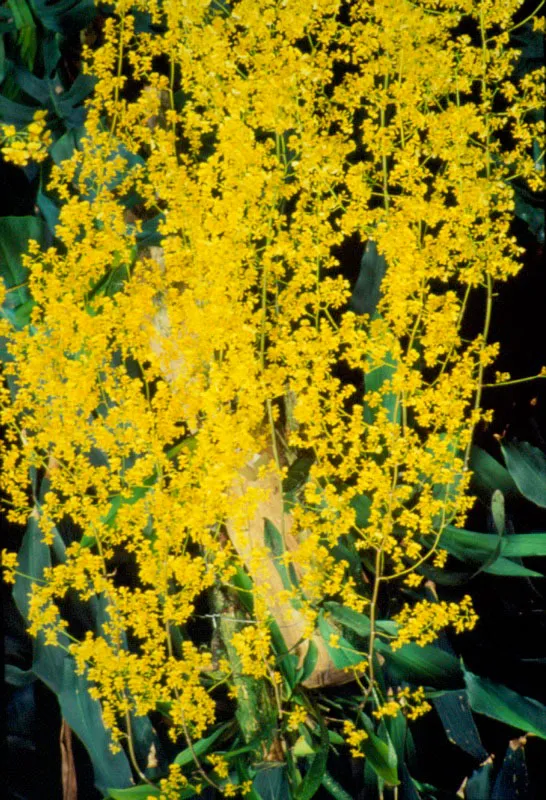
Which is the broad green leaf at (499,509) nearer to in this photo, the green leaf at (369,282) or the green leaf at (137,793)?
the green leaf at (369,282)

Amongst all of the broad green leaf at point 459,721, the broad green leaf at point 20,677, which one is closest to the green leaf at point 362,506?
the broad green leaf at point 459,721

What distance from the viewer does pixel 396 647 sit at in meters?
0.85

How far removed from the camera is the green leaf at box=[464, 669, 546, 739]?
0.88 m

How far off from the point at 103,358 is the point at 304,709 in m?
0.46

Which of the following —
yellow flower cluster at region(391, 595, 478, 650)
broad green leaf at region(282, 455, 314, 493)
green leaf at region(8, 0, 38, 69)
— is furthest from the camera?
green leaf at region(8, 0, 38, 69)

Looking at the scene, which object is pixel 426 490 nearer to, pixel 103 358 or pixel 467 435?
pixel 467 435

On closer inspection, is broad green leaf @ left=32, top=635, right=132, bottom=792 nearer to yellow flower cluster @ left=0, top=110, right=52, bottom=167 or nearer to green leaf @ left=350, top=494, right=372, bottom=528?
green leaf @ left=350, top=494, right=372, bottom=528

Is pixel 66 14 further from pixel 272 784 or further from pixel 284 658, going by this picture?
pixel 272 784

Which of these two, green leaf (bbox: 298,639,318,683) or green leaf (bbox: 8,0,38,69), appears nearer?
green leaf (bbox: 298,639,318,683)

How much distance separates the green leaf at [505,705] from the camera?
0.88 m

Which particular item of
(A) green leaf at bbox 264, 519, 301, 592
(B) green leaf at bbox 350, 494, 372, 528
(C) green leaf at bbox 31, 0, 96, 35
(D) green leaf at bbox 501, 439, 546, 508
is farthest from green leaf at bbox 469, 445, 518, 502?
(C) green leaf at bbox 31, 0, 96, 35

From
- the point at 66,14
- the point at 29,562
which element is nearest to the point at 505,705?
the point at 29,562

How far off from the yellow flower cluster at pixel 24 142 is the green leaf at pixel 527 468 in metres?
0.62

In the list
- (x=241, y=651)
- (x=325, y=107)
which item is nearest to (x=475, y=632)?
(x=241, y=651)
